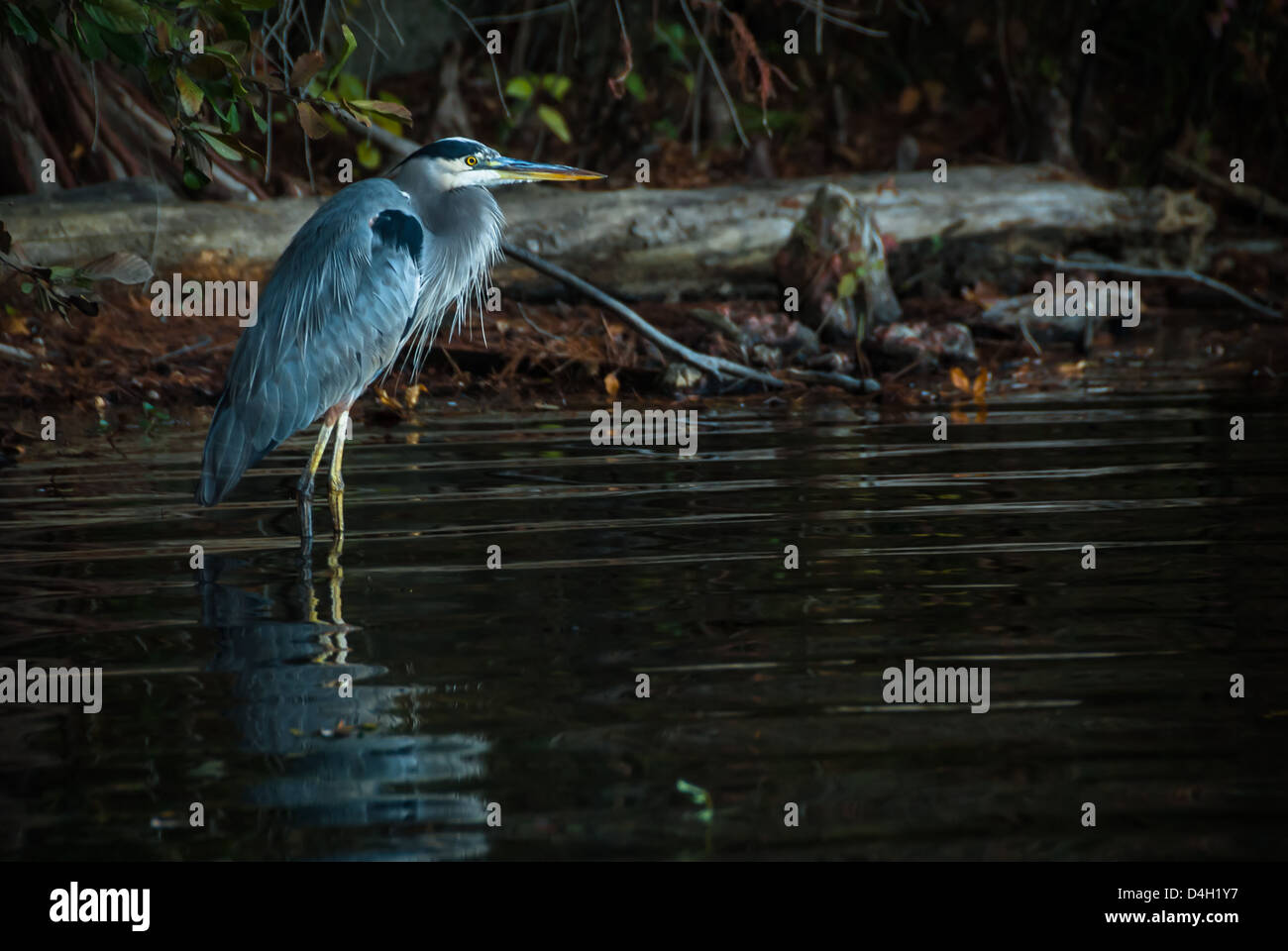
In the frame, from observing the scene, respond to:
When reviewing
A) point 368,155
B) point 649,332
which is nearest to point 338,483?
point 649,332

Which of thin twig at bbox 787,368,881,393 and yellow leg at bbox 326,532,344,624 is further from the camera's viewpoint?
thin twig at bbox 787,368,881,393

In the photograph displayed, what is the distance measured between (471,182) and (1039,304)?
232 inches

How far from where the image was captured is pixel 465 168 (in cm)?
841

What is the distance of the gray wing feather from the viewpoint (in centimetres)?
755

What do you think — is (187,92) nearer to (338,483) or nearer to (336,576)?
(336,576)

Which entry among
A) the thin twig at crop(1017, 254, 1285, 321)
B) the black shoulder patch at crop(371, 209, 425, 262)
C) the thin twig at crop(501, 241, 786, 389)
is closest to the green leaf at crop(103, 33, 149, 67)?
the black shoulder patch at crop(371, 209, 425, 262)

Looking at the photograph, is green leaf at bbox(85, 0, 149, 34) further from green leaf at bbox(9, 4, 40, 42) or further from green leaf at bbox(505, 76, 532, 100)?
green leaf at bbox(505, 76, 532, 100)

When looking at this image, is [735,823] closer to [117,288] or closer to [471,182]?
[471,182]

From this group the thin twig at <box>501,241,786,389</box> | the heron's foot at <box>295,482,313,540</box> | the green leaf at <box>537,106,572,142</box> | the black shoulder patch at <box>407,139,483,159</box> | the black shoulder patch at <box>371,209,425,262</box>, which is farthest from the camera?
the green leaf at <box>537,106,572,142</box>

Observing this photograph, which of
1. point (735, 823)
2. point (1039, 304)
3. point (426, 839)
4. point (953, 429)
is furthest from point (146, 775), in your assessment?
point (1039, 304)

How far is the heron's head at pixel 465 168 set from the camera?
837cm

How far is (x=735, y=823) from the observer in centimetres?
339

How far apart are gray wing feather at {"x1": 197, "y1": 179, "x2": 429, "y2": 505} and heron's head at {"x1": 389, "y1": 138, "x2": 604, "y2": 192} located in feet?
1.50

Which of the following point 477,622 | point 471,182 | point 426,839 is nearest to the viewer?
point 426,839
